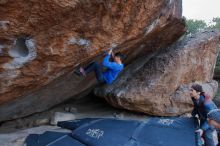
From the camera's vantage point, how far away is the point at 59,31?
4684 mm

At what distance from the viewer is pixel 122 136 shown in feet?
19.4

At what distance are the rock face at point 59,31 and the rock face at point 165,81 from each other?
1.63 metres

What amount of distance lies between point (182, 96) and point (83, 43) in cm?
418

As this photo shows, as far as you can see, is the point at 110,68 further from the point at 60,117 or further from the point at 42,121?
the point at 42,121

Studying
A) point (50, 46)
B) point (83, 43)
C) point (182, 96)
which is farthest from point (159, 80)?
point (50, 46)

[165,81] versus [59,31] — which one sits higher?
[59,31]

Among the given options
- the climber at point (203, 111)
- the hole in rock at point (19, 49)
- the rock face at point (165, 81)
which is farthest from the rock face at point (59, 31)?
the climber at point (203, 111)

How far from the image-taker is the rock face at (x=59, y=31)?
13.5 ft

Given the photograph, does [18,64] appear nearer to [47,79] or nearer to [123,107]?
[47,79]

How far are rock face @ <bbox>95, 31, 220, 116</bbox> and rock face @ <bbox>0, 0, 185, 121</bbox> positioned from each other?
1.63 metres

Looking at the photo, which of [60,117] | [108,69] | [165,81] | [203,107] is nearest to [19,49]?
[108,69]

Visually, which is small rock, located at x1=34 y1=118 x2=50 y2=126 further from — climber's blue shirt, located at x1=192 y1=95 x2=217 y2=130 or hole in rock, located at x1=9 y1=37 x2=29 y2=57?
climber's blue shirt, located at x1=192 y1=95 x2=217 y2=130

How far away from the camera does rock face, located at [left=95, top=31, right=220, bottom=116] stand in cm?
802

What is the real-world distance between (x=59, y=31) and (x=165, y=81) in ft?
14.5
